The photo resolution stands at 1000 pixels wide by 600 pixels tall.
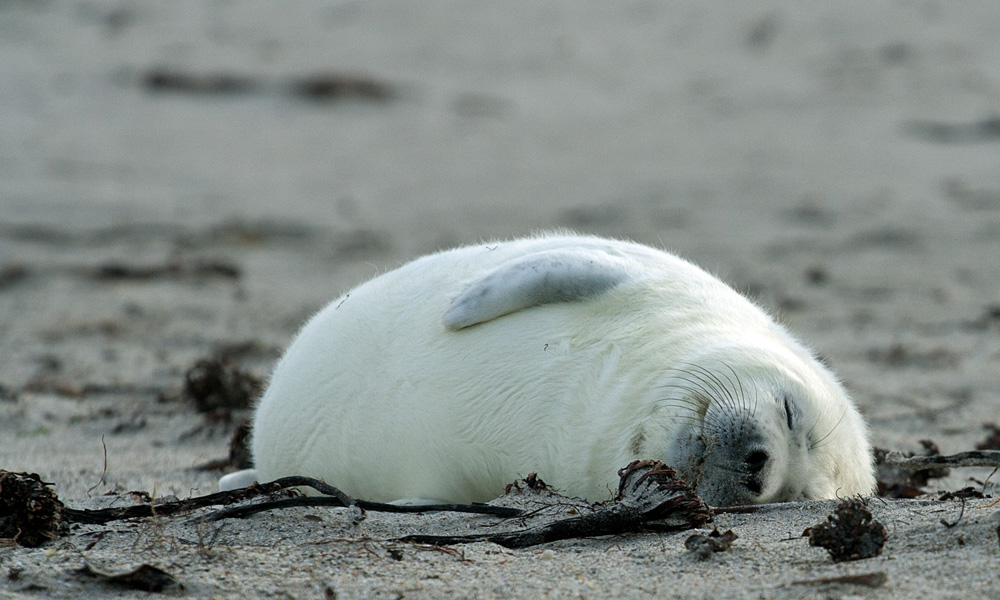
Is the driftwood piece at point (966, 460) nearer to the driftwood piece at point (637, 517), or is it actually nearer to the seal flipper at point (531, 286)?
the driftwood piece at point (637, 517)

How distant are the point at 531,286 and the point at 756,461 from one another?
2.70 ft

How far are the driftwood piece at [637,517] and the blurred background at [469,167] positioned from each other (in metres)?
2.22

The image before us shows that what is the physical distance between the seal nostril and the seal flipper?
0.73m

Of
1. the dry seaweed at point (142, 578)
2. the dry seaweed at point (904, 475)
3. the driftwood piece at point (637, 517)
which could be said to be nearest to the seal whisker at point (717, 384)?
the driftwood piece at point (637, 517)

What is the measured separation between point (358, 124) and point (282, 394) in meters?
8.97

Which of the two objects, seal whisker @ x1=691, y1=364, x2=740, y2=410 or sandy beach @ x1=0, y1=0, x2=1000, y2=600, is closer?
sandy beach @ x1=0, y1=0, x2=1000, y2=600

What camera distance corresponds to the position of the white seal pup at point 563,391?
9.02 ft

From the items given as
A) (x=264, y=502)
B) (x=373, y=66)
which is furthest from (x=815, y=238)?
(x=264, y=502)

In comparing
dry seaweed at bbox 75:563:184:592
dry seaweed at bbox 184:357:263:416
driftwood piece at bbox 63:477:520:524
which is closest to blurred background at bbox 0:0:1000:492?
dry seaweed at bbox 184:357:263:416

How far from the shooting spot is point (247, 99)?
12.6 m

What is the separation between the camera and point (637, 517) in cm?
256

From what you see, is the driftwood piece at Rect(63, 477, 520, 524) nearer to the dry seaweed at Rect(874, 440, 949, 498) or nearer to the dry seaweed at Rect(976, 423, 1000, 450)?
the dry seaweed at Rect(874, 440, 949, 498)

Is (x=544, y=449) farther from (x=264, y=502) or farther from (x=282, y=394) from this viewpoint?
(x=282, y=394)

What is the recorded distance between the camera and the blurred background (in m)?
6.47
